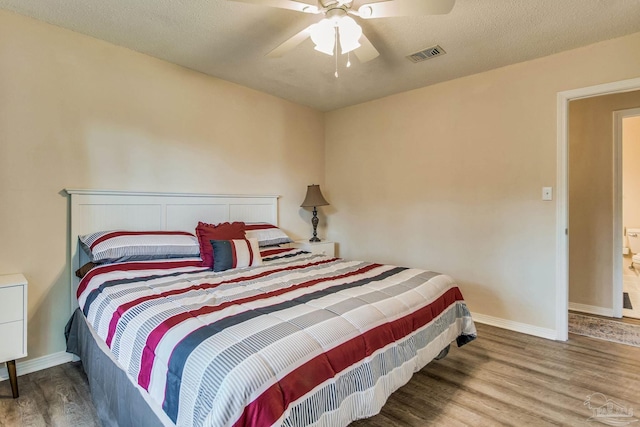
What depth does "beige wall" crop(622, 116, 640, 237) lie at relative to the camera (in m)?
5.18

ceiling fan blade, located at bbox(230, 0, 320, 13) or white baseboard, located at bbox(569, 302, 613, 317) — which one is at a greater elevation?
ceiling fan blade, located at bbox(230, 0, 320, 13)

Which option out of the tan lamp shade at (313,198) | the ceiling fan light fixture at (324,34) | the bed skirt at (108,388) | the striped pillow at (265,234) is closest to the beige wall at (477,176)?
the tan lamp shade at (313,198)

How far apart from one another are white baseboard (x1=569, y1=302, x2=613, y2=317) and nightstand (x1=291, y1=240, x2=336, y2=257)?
9.00 feet

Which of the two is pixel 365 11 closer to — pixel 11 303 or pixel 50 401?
pixel 11 303

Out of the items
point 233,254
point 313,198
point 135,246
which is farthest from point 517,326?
point 135,246

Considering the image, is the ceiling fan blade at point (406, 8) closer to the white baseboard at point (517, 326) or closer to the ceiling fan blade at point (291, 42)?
the ceiling fan blade at point (291, 42)

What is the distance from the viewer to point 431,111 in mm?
3477

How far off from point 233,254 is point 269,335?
131cm

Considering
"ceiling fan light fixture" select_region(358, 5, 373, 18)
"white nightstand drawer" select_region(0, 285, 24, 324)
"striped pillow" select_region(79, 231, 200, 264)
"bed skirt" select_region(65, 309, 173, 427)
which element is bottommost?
"bed skirt" select_region(65, 309, 173, 427)

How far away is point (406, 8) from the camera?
1.65 metres

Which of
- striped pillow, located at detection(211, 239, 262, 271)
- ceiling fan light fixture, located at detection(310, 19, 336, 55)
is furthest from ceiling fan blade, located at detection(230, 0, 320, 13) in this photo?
striped pillow, located at detection(211, 239, 262, 271)

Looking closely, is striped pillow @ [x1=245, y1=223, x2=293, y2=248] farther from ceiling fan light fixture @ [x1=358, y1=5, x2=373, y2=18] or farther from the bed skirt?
ceiling fan light fixture @ [x1=358, y1=5, x2=373, y2=18]

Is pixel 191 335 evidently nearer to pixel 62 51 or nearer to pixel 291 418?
pixel 291 418

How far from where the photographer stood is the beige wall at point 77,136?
2.21m
